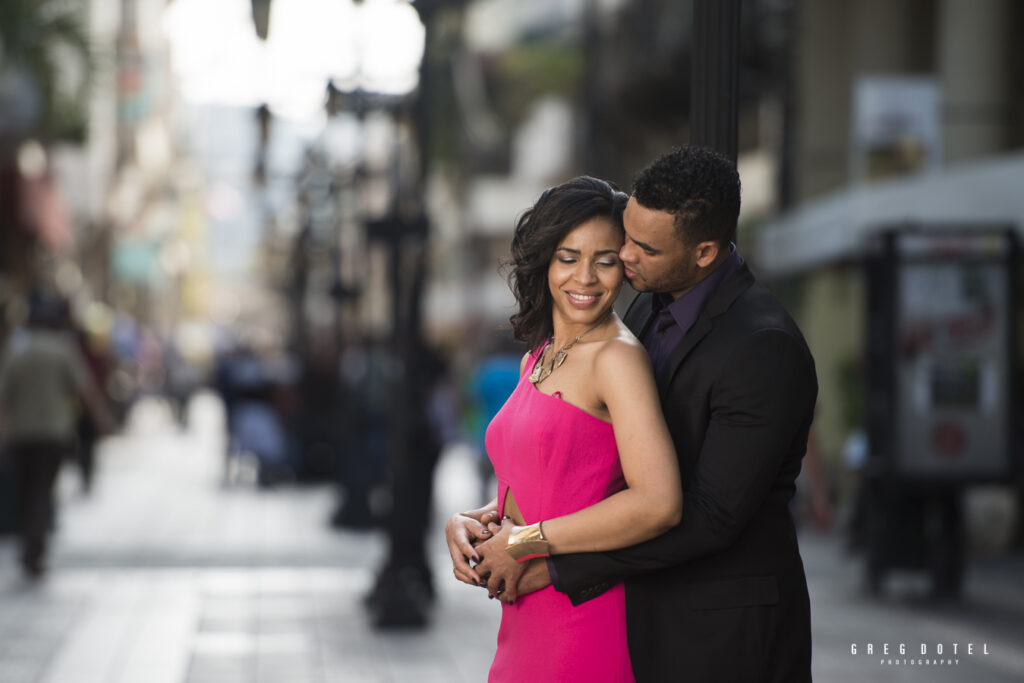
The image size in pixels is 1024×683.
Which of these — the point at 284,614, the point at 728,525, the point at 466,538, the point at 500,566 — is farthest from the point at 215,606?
the point at 728,525

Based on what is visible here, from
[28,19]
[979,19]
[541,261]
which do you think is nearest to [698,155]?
[541,261]

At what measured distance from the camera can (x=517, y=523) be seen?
3.45 m

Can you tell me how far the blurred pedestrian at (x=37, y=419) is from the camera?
11719mm

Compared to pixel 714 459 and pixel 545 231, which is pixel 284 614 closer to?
pixel 545 231

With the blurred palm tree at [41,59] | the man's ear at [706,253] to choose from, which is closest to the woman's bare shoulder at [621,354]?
the man's ear at [706,253]

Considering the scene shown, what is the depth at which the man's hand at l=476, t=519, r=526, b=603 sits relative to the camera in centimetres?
330

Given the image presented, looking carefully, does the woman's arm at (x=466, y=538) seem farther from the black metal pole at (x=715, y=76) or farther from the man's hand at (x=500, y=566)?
the black metal pole at (x=715, y=76)

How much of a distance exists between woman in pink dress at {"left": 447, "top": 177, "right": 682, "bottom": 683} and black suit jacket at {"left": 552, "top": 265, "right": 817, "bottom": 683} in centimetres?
8

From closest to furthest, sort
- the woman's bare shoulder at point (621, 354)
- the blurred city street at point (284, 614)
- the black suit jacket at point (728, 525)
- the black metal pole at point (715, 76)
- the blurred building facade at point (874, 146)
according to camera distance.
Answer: the black suit jacket at point (728, 525)
the woman's bare shoulder at point (621, 354)
the black metal pole at point (715, 76)
the blurred city street at point (284, 614)
the blurred building facade at point (874, 146)

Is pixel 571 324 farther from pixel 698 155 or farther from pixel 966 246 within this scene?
pixel 966 246

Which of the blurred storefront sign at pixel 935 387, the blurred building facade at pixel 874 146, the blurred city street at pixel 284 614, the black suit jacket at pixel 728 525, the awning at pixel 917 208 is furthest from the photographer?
the blurred building facade at pixel 874 146

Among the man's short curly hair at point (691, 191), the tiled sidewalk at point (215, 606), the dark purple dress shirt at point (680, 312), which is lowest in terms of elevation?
the tiled sidewalk at point (215, 606)

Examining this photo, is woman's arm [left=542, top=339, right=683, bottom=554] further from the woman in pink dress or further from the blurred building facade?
the blurred building facade

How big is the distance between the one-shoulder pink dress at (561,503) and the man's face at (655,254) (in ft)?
1.10
